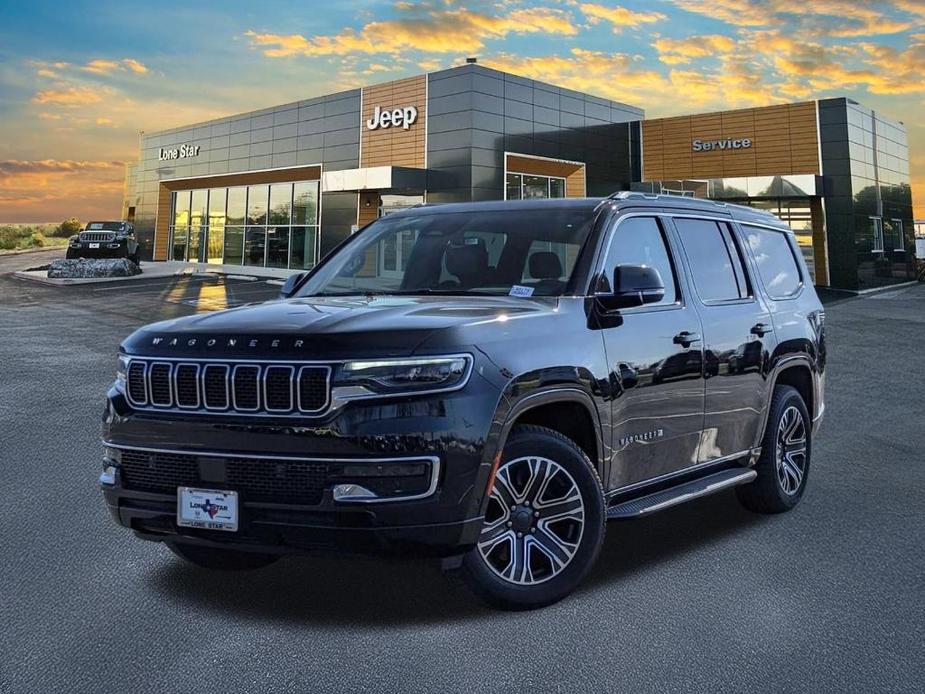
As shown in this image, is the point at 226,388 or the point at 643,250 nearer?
the point at 226,388

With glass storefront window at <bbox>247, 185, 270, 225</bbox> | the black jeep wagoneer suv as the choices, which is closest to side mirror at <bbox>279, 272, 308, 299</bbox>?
the black jeep wagoneer suv

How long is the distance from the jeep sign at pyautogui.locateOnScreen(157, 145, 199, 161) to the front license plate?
44585mm

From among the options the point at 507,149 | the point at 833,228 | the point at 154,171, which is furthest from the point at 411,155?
the point at 154,171

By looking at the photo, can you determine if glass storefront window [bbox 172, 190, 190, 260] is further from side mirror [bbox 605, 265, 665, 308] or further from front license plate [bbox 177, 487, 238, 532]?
front license plate [bbox 177, 487, 238, 532]

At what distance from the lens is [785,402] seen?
20.6 feet

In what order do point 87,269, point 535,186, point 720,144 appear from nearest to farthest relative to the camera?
point 87,269 < point 535,186 < point 720,144

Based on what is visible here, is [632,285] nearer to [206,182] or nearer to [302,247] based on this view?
[302,247]

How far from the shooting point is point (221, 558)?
477 centimetres

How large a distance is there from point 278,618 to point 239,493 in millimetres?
697

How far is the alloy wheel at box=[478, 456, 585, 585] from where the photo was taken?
404 centimetres

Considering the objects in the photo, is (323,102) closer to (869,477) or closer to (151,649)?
(869,477)

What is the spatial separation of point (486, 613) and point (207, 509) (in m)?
1.34

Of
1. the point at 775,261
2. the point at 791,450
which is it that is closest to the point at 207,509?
the point at 791,450

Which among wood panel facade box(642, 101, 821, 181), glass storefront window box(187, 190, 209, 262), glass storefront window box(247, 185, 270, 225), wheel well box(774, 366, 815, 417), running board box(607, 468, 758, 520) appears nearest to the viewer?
running board box(607, 468, 758, 520)
